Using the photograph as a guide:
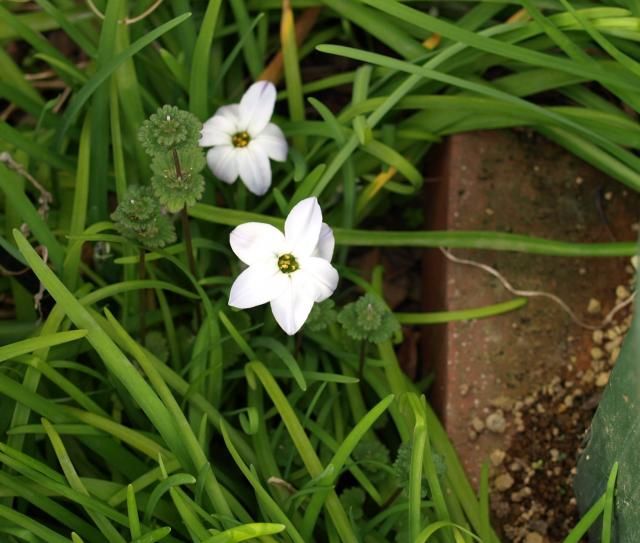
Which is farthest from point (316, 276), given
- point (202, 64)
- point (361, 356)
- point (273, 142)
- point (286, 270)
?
point (202, 64)

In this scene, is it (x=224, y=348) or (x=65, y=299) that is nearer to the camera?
(x=65, y=299)

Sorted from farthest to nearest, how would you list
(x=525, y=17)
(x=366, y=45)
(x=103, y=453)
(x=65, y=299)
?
(x=366, y=45)
(x=525, y=17)
(x=103, y=453)
(x=65, y=299)

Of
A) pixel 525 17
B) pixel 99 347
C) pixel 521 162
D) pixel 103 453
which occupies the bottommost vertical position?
pixel 103 453

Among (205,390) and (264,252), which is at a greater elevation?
(264,252)

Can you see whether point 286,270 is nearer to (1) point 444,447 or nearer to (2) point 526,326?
A: (1) point 444,447

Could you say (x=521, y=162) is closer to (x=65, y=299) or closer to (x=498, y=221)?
(x=498, y=221)

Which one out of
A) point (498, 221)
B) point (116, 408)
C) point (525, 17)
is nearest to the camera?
point (116, 408)

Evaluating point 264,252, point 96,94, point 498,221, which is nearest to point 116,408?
point 264,252
